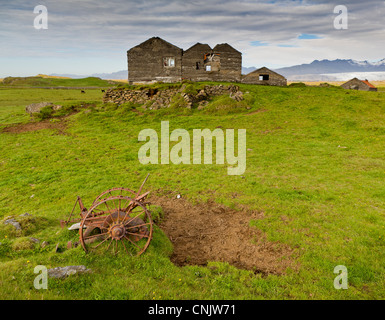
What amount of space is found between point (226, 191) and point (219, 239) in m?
4.50

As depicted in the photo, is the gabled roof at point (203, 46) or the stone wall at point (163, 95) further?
the gabled roof at point (203, 46)

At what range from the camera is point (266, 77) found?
4997cm

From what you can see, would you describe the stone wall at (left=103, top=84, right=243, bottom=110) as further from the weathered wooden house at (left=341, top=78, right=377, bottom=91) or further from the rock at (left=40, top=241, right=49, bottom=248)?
the weathered wooden house at (left=341, top=78, right=377, bottom=91)

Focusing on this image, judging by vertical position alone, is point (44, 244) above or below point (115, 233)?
below

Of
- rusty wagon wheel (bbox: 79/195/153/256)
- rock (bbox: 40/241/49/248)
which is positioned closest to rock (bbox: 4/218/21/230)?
rock (bbox: 40/241/49/248)

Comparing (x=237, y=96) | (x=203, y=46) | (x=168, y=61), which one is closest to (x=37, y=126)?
(x=168, y=61)

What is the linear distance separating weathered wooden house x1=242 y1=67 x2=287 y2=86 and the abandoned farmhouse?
0.62 feet

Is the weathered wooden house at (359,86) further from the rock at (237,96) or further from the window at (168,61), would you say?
the window at (168,61)

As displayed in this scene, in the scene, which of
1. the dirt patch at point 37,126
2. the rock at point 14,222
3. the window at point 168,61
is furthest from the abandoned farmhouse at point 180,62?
the rock at point 14,222

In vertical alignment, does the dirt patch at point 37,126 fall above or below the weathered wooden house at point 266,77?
below

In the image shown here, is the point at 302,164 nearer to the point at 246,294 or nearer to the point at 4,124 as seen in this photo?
the point at 246,294

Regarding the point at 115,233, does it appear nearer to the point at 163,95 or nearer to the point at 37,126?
the point at 37,126

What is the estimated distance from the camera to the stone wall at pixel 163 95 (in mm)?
37000

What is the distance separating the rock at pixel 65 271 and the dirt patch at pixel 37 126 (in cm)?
2667
